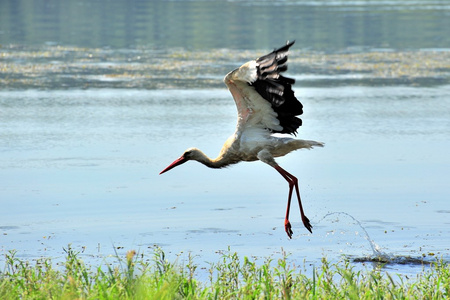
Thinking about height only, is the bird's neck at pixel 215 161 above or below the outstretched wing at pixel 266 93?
below

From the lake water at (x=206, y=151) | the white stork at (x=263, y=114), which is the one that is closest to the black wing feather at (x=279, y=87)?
the white stork at (x=263, y=114)

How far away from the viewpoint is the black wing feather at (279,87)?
23.5 feet

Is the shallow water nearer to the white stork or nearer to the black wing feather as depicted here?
the white stork

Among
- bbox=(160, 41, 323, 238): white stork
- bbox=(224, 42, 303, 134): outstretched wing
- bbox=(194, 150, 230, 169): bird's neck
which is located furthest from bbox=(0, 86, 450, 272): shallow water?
bbox=(224, 42, 303, 134): outstretched wing

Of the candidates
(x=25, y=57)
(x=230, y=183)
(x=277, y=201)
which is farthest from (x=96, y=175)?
(x=25, y=57)

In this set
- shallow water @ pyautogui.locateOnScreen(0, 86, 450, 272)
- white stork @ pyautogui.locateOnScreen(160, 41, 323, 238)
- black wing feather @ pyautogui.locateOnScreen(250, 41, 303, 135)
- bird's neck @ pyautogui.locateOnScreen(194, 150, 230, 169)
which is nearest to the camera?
black wing feather @ pyautogui.locateOnScreen(250, 41, 303, 135)

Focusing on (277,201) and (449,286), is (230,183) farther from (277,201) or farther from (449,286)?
(449,286)

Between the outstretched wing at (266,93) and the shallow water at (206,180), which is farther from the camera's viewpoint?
the shallow water at (206,180)

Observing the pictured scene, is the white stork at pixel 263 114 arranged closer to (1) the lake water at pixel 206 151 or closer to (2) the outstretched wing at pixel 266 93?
(2) the outstretched wing at pixel 266 93

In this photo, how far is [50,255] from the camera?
7.22 meters

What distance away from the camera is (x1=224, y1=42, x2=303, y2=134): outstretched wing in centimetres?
721

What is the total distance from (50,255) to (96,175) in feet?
9.85

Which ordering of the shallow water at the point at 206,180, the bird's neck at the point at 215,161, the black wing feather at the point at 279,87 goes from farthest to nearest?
the bird's neck at the point at 215,161, the shallow water at the point at 206,180, the black wing feather at the point at 279,87

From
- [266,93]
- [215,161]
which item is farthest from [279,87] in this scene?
[215,161]
